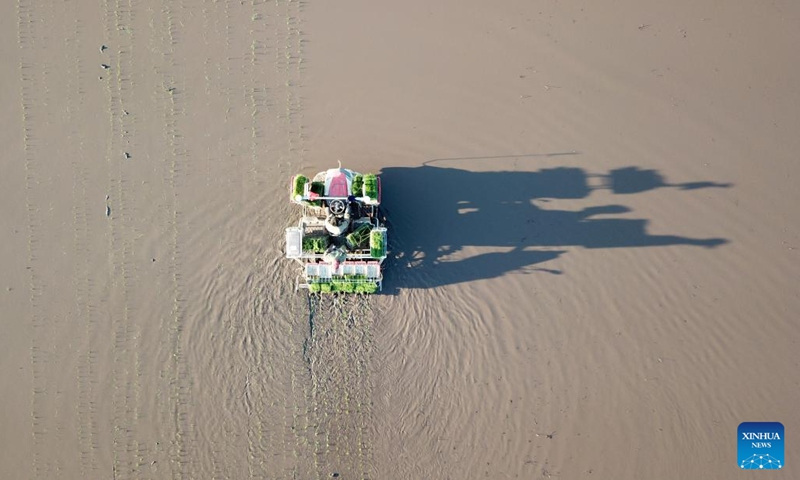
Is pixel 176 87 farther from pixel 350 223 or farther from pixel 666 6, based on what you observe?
pixel 666 6

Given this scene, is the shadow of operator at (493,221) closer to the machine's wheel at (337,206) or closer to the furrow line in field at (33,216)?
the machine's wheel at (337,206)

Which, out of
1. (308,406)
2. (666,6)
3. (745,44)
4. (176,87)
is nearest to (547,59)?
(666,6)

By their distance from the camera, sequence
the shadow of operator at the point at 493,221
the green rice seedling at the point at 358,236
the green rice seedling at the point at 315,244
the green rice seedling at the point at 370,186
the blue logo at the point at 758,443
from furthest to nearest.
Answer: the shadow of operator at the point at 493,221 < the blue logo at the point at 758,443 < the green rice seedling at the point at 358,236 < the green rice seedling at the point at 315,244 < the green rice seedling at the point at 370,186

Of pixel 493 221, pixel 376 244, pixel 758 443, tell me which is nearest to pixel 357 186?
pixel 376 244

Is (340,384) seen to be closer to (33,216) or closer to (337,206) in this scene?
(337,206)

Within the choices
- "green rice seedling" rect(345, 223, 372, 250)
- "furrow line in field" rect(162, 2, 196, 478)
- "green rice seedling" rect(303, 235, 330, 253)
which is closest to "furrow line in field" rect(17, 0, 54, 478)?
"furrow line in field" rect(162, 2, 196, 478)

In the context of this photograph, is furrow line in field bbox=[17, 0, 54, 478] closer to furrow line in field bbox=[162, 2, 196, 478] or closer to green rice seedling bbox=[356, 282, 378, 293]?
furrow line in field bbox=[162, 2, 196, 478]

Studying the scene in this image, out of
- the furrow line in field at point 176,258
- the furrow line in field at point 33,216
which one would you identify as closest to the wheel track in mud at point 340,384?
the furrow line in field at point 176,258
